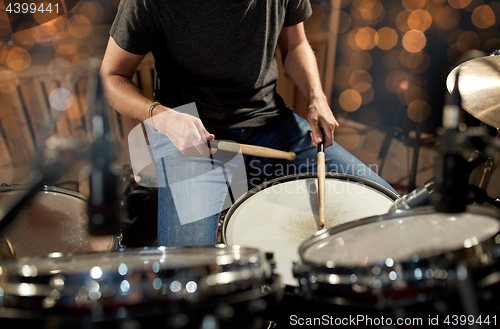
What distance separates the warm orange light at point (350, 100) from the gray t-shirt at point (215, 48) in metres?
1.04

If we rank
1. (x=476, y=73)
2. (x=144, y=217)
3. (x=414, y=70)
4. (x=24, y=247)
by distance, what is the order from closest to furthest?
1. (x=24, y=247)
2. (x=476, y=73)
3. (x=144, y=217)
4. (x=414, y=70)

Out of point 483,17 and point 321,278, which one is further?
point 483,17

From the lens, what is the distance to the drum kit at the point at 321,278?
356 millimetres

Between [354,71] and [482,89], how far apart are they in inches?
50.0

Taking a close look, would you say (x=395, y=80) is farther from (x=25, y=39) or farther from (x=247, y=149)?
(x=25, y=39)

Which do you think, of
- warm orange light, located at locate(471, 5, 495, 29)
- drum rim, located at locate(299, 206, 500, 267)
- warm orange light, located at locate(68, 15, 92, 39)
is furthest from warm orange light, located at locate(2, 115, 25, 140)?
warm orange light, located at locate(471, 5, 495, 29)

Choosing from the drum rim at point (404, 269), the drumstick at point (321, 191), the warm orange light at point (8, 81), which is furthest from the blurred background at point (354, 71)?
the drum rim at point (404, 269)

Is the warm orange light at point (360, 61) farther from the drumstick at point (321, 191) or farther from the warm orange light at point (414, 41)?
the drumstick at point (321, 191)

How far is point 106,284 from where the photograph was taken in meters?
0.36

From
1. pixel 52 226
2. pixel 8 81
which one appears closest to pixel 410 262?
pixel 52 226

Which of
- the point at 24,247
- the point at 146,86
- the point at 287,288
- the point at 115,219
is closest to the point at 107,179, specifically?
the point at 115,219

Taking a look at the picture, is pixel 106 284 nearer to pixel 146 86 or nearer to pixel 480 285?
pixel 480 285

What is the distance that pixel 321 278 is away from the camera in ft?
1.30

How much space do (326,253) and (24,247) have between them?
0.69 meters
